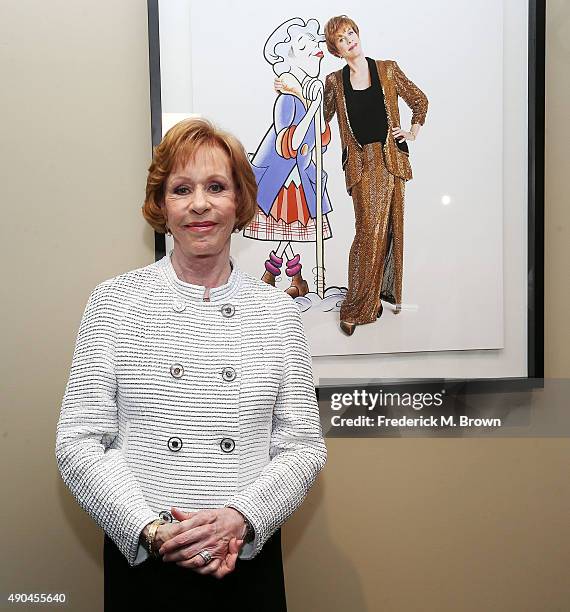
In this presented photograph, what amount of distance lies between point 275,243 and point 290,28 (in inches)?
20.0

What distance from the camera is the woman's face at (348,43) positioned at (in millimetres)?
1575

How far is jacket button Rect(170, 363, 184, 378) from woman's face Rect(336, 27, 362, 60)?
895mm

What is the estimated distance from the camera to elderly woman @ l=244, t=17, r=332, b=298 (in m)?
1.56

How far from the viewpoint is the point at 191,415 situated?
3.65ft

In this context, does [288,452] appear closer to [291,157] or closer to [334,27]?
[291,157]

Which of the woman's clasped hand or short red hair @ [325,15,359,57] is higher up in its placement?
short red hair @ [325,15,359,57]

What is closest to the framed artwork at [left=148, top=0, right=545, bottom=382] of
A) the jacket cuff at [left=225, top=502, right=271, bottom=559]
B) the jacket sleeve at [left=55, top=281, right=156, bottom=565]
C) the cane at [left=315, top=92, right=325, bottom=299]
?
the cane at [left=315, top=92, right=325, bottom=299]

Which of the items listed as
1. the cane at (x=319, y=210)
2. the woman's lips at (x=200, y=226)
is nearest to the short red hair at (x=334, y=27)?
the cane at (x=319, y=210)

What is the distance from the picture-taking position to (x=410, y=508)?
5.48ft

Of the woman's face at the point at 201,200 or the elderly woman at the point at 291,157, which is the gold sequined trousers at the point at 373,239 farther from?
the woman's face at the point at 201,200

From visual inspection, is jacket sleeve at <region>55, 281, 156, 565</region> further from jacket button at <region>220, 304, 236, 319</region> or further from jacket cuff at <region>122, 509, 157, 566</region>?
jacket button at <region>220, 304, 236, 319</region>
